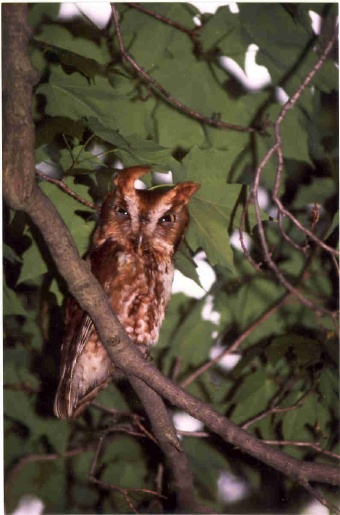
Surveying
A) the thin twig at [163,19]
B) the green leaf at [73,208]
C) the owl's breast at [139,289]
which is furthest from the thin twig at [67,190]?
the thin twig at [163,19]

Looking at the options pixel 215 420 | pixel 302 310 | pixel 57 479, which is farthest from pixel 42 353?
pixel 302 310

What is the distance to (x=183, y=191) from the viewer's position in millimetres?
1010

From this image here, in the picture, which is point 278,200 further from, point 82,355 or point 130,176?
point 82,355

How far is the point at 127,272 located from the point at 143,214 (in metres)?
0.13

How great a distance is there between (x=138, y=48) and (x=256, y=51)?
0.24 meters

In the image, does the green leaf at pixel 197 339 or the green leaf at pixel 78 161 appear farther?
the green leaf at pixel 197 339

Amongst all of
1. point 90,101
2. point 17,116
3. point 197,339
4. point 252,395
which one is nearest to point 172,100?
point 90,101

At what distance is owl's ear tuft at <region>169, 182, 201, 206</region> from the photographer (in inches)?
39.7

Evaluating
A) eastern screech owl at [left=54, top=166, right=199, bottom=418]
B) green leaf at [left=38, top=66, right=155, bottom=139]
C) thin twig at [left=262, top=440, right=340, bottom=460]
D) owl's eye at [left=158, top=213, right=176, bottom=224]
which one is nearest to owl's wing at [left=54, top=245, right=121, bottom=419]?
eastern screech owl at [left=54, top=166, right=199, bottom=418]

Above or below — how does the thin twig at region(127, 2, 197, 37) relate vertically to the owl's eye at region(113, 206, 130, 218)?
above

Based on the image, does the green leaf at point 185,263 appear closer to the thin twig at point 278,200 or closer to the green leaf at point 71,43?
the thin twig at point 278,200

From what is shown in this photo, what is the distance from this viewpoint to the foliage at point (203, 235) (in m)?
1.01

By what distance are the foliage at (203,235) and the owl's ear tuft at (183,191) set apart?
15mm

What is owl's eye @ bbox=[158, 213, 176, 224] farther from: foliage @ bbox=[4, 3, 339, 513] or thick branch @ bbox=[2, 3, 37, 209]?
thick branch @ bbox=[2, 3, 37, 209]
